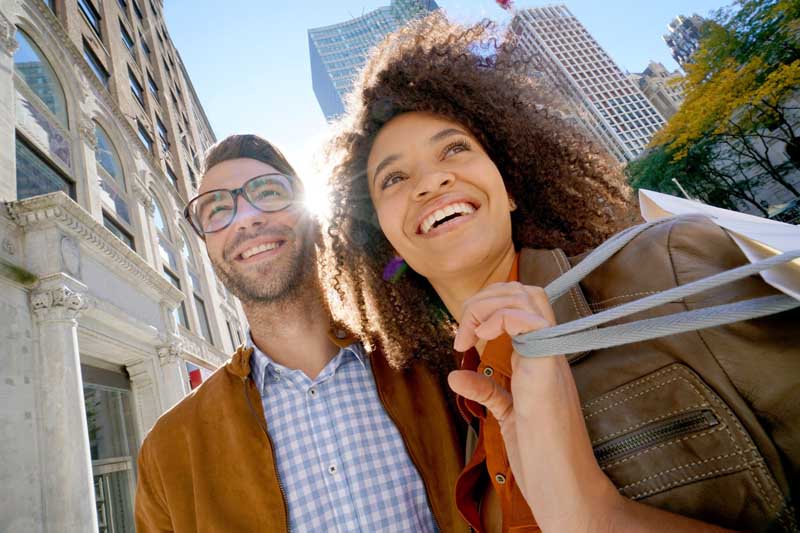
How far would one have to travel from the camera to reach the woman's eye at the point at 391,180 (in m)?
1.88

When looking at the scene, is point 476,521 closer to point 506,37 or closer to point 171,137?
point 506,37

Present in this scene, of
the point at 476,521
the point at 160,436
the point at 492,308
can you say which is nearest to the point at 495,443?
the point at 476,521

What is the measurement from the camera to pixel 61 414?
17.6 feet

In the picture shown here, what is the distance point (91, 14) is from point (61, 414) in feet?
47.6

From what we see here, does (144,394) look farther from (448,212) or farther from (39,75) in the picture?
(448,212)

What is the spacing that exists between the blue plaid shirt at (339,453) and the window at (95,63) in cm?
1422

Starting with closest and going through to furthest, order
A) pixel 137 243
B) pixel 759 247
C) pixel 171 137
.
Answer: pixel 759 247
pixel 137 243
pixel 171 137

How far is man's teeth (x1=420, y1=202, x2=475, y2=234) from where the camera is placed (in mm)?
1631

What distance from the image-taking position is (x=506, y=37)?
8.11ft

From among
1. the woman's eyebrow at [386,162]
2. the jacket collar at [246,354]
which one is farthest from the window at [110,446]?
the woman's eyebrow at [386,162]

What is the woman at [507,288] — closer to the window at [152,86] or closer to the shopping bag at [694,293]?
the shopping bag at [694,293]

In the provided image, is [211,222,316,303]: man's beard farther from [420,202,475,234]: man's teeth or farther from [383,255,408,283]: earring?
[420,202,475,234]: man's teeth

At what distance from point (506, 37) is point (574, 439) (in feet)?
7.71

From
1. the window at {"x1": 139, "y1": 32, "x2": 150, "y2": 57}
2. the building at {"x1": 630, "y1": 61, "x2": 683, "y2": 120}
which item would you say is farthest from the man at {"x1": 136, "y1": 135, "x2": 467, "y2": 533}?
the building at {"x1": 630, "y1": 61, "x2": 683, "y2": 120}
